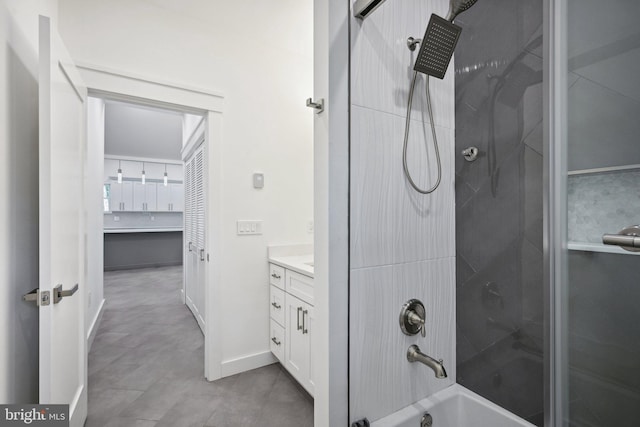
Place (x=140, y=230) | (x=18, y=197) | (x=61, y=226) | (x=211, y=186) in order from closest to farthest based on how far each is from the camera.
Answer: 1. (x=18, y=197)
2. (x=61, y=226)
3. (x=211, y=186)
4. (x=140, y=230)

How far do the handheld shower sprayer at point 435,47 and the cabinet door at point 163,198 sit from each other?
25.6ft

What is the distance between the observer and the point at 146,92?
6.34ft

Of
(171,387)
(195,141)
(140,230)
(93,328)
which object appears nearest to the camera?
(171,387)

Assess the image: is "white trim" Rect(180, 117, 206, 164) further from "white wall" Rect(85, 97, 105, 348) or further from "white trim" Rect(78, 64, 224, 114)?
"white wall" Rect(85, 97, 105, 348)

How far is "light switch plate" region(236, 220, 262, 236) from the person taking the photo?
230 cm

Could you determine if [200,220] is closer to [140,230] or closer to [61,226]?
[61,226]

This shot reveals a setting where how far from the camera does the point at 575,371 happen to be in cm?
100

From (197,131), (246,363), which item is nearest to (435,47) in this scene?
(246,363)

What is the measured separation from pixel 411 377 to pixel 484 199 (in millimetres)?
854

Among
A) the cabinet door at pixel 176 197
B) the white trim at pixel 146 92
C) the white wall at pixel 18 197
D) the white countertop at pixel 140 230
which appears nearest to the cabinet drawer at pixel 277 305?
the white wall at pixel 18 197

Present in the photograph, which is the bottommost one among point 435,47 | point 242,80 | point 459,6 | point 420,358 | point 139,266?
point 139,266

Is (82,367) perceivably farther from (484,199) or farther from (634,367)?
(634,367)

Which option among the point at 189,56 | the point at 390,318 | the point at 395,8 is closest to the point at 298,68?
the point at 189,56

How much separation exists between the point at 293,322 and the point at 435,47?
1.78m
